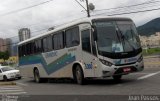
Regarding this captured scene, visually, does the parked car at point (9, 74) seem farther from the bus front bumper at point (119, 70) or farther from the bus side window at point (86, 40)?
the bus front bumper at point (119, 70)

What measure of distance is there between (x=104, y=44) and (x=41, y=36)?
8.73 metres

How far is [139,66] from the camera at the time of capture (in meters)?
18.3

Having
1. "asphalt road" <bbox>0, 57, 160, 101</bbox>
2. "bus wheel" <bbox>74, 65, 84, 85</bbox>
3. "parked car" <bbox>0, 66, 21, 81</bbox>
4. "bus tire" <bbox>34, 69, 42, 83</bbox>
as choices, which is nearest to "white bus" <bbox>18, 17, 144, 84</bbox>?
"bus wheel" <bbox>74, 65, 84, 85</bbox>

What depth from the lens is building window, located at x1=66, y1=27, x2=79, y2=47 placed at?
64.8ft

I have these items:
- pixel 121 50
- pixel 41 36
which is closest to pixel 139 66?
pixel 121 50

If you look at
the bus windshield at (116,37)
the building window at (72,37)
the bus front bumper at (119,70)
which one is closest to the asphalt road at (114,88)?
the bus front bumper at (119,70)

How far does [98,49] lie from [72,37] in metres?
2.96

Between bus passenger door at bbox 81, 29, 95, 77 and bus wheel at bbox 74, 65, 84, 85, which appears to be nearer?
bus passenger door at bbox 81, 29, 95, 77

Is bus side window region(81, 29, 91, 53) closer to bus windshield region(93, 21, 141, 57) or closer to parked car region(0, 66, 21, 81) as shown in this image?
bus windshield region(93, 21, 141, 57)

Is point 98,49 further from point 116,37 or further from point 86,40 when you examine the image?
point 86,40

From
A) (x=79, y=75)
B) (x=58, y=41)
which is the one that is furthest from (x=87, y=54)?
(x=58, y=41)

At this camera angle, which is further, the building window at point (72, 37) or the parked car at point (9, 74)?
the parked car at point (9, 74)

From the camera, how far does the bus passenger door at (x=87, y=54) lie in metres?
18.3

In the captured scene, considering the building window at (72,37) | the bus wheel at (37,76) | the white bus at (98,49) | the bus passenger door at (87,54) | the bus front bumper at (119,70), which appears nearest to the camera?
the bus front bumper at (119,70)
